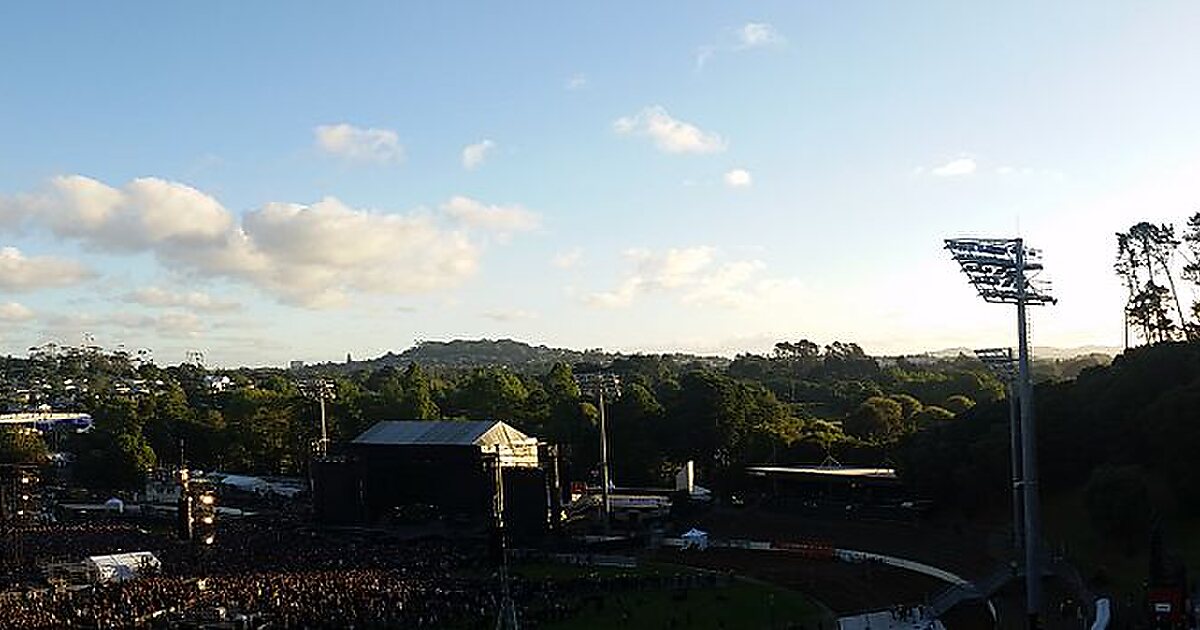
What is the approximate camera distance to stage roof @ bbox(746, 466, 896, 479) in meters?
52.3

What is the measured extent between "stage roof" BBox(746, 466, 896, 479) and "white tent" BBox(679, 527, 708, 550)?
26.5ft

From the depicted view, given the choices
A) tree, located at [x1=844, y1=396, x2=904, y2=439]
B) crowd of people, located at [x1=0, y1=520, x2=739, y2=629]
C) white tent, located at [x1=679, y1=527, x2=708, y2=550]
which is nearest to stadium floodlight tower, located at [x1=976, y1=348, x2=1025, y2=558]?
crowd of people, located at [x1=0, y1=520, x2=739, y2=629]

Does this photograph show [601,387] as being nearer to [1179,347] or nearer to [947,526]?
[947,526]

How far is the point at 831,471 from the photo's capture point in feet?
180

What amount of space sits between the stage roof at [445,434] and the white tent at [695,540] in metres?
11.9

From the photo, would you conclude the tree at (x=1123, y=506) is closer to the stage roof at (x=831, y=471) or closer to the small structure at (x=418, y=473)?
the stage roof at (x=831, y=471)

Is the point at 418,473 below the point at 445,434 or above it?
below

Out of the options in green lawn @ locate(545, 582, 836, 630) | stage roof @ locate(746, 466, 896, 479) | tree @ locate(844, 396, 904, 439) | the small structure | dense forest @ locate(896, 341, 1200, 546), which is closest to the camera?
green lawn @ locate(545, 582, 836, 630)

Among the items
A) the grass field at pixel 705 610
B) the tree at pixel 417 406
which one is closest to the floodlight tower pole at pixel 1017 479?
the grass field at pixel 705 610

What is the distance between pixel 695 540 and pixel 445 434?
16395 millimetres

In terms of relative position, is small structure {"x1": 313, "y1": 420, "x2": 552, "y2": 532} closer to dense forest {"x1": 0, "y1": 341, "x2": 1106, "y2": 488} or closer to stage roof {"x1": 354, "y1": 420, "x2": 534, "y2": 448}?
stage roof {"x1": 354, "y1": 420, "x2": 534, "y2": 448}

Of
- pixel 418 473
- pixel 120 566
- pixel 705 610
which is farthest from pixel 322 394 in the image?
pixel 705 610

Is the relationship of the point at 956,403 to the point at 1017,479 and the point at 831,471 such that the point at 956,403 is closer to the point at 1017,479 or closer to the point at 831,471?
the point at 831,471

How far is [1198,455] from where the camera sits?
3569 cm
